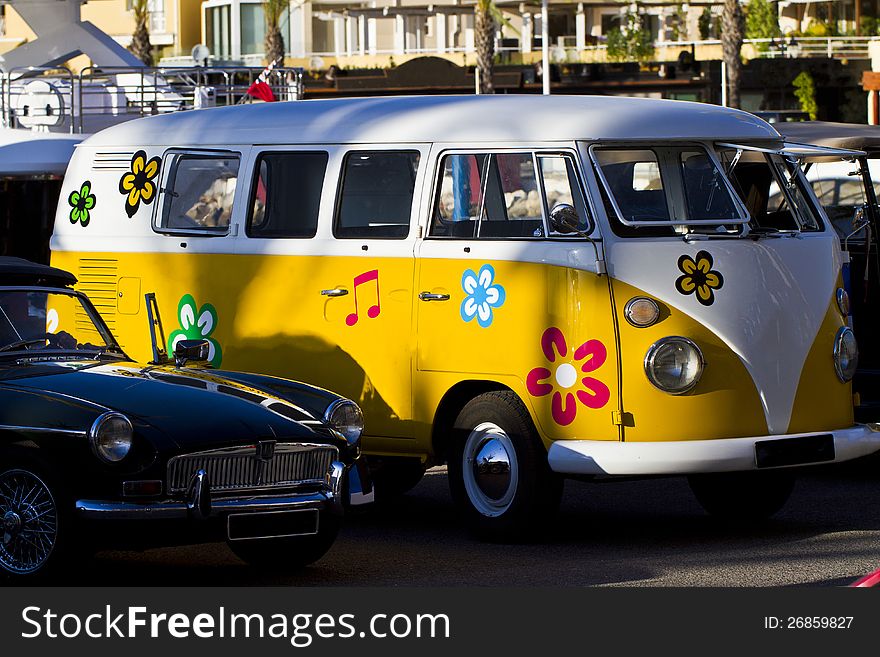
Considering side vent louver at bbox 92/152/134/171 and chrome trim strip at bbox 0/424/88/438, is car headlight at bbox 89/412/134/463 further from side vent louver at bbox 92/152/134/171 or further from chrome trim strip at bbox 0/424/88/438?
side vent louver at bbox 92/152/134/171

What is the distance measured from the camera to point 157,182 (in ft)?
38.2

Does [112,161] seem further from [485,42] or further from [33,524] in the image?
[485,42]

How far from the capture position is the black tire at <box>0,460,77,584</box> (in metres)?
7.88

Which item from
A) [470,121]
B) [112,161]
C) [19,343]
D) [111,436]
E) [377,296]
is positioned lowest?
[111,436]

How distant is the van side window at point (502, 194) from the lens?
9719 mm

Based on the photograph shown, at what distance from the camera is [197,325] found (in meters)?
11.2

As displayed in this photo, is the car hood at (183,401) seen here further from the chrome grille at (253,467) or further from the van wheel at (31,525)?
the van wheel at (31,525)

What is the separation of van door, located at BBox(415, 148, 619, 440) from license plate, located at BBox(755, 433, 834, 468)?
2.76ft

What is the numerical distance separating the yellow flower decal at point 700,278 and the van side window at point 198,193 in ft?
10.5

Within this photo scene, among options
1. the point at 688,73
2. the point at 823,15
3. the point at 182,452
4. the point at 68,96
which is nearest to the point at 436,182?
the point at 182,452

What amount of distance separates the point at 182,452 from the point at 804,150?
4393mm

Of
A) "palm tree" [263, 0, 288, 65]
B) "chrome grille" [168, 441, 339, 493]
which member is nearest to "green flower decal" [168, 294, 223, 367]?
"chrome grille" [168, 441, 339, 493]

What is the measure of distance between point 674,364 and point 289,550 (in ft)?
7.49

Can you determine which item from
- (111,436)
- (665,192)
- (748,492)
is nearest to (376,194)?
(665,192)
